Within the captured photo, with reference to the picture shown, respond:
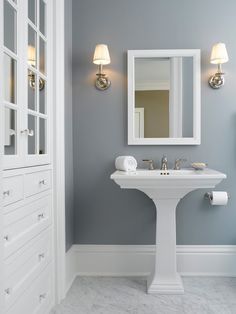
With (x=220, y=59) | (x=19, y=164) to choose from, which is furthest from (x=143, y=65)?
(x=19, y=164)

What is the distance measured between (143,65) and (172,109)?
45 cm

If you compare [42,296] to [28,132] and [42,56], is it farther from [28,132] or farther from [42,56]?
[42,56]

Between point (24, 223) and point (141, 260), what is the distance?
4.56 feet

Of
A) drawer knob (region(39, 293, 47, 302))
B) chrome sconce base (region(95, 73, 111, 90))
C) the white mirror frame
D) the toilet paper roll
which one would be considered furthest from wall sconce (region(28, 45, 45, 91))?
the toilet paper roll

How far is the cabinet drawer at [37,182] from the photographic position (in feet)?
6.00

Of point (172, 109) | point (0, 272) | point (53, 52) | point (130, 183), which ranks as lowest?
point (0, 272)

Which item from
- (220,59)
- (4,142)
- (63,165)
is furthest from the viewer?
(220,59)

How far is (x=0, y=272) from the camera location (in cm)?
140

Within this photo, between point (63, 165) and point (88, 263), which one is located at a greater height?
point (63, 165)

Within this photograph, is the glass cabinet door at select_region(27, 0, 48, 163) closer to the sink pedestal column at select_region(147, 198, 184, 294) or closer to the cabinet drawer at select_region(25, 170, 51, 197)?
the cabinet drawer at select_region(25, 170, 51, 197)

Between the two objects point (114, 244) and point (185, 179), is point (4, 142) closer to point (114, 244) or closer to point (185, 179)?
point (185, 179)

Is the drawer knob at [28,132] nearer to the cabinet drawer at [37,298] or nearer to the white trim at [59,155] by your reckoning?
the white trim at [59,155]

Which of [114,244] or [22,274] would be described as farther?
[114,244]

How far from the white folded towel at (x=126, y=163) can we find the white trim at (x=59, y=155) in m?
0.46
